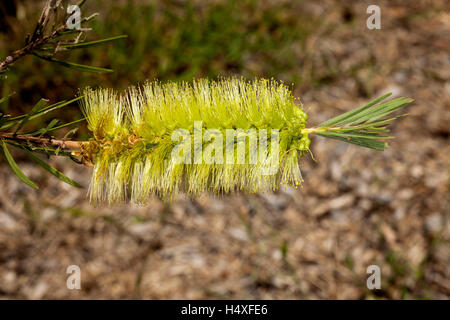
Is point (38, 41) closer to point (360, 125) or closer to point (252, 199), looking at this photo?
point (360, 125)

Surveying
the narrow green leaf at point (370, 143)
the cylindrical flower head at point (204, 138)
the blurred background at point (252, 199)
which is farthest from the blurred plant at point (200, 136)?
the blurred background at point (252, 199)

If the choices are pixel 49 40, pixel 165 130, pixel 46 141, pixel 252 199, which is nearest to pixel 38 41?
pixel 49 40

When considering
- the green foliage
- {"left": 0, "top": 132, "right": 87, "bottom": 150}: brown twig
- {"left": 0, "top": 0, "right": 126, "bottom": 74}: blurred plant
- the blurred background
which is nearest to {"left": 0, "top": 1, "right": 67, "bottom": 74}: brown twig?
{"left": 0, "top": 0, "right": 126, "bottom": 74}: blurred plant

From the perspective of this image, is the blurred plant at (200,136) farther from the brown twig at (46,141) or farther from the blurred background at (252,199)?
the blurred background at (252,199)

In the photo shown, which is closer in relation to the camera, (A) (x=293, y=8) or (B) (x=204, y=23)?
(B) (x=204, y=23)

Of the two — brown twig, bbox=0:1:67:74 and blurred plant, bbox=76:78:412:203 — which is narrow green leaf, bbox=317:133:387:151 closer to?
blurred plant, bbox=76:78:412:203
